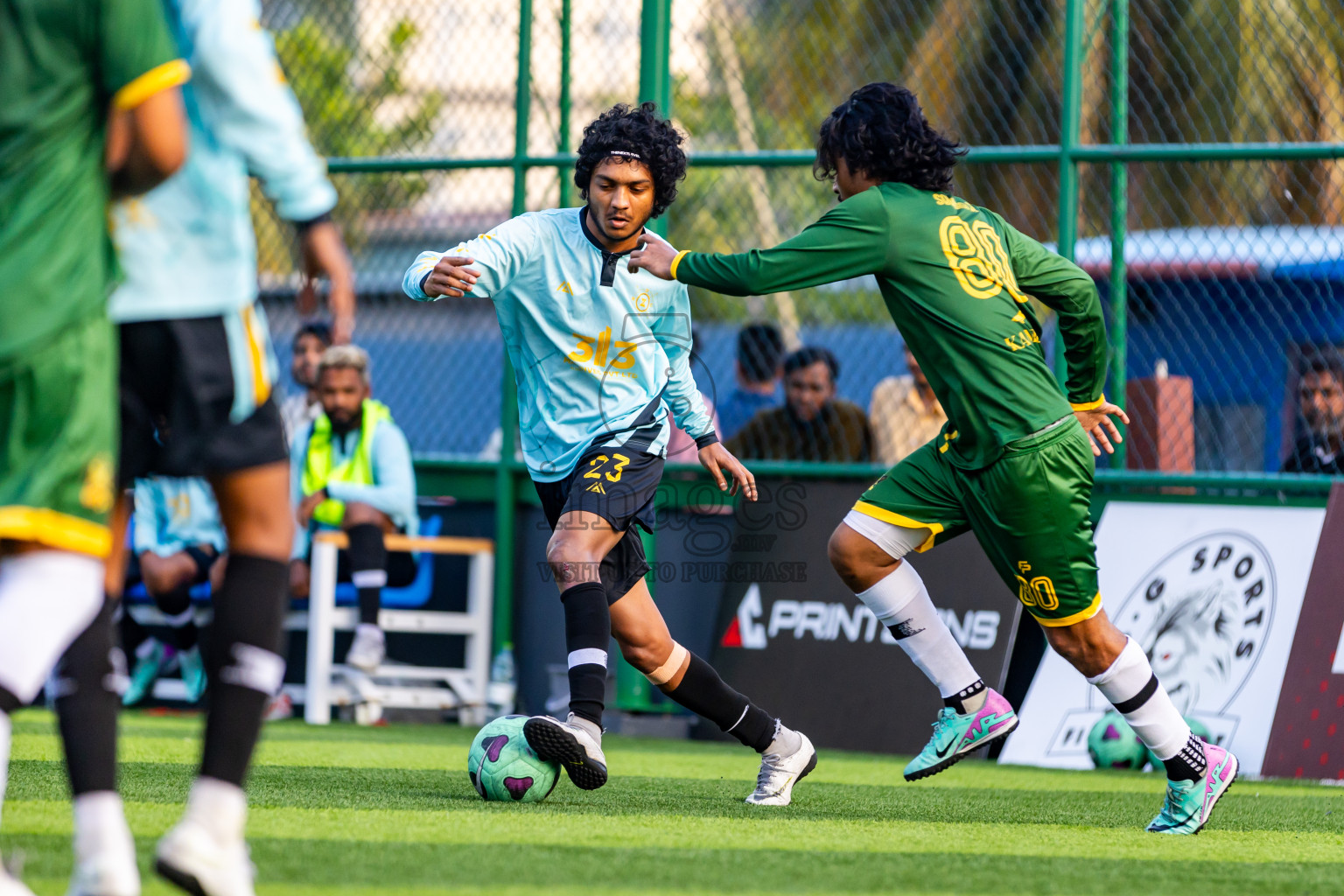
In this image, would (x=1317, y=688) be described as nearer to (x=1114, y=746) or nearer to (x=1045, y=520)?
(x=1114, y=746)

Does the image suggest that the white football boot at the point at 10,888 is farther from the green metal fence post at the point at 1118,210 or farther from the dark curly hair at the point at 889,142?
the green metal fence post at the point at 1118,210

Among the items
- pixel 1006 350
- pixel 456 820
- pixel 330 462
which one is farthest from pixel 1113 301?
pixel 456 820

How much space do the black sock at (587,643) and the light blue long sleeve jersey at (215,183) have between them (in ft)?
7.11

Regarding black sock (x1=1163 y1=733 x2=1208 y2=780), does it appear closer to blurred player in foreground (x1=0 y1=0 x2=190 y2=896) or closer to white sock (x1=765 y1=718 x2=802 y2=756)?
white sock (x1=765 y1=718 x2=802 y2=756)

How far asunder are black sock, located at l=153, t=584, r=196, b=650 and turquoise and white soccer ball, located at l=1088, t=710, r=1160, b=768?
469 centimetres

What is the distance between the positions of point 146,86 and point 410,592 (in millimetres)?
6472

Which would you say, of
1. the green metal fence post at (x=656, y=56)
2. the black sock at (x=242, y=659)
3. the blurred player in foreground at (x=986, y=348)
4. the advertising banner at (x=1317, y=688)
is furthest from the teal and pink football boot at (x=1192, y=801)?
the green metal fence post at (x=656, y=56)

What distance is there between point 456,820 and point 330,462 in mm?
4888

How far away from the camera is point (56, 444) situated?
2.60 meters

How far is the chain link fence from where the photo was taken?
775 cm

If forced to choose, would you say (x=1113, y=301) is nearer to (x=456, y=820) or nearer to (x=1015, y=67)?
(x=1015, y=67)

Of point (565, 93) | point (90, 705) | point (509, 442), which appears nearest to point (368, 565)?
point (509, 442)

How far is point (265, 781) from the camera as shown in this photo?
16.8 feet

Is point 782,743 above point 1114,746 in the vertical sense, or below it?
above
